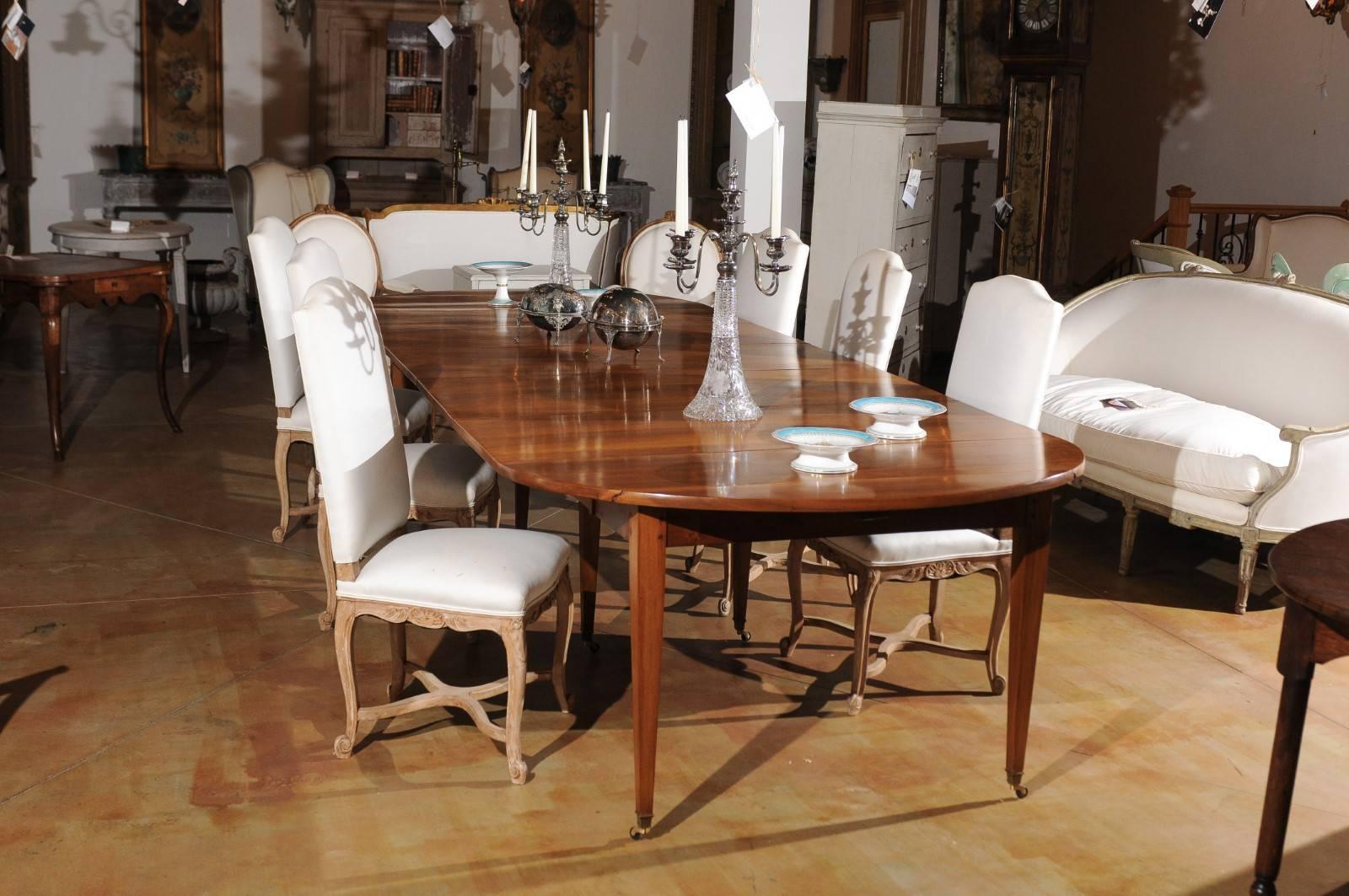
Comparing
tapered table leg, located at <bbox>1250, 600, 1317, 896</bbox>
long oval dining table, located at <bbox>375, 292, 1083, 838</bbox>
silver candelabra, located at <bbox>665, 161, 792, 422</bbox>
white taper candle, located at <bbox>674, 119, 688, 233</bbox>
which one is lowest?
tapered table leg, located at <bbox>1250, 600, 1317, 896</bbox>

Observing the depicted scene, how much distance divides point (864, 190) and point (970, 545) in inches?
136

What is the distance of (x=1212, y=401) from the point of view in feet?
16.2

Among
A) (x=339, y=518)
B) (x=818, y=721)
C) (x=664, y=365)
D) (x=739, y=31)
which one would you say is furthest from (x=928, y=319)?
(x=339, y=518)

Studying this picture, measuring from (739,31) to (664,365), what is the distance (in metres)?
3.15

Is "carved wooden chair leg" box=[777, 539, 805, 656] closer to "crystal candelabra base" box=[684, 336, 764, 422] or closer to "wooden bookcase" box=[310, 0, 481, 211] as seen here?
"crystal candelabra base" box=[684, 336, 764, 422]

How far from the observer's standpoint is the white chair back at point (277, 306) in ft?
13.5

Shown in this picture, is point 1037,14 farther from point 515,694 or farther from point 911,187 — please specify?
point 515,694

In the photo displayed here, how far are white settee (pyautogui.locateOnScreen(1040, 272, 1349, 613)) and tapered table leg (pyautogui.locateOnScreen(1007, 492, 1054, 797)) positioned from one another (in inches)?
61.5

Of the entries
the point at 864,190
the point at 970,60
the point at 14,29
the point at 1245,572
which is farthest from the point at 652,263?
the point at 970,60

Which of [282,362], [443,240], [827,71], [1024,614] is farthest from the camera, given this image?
[827,71]

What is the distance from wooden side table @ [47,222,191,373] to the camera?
6.78 metres

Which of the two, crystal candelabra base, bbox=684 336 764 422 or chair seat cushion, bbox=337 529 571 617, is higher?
crystal candelabra base, bbox=684 336 764 422

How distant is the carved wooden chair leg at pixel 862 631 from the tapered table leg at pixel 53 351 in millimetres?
3577

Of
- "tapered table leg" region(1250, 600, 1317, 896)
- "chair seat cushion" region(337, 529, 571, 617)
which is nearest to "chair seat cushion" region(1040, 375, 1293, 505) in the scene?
"tapered table leg" region(1250, 600, 1317, 896)
